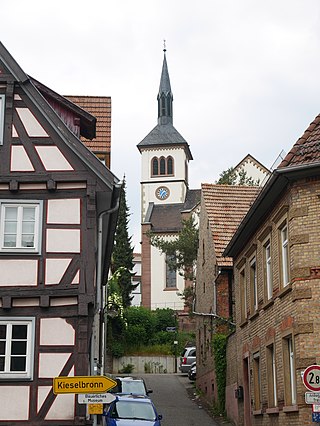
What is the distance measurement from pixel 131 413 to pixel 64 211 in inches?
274

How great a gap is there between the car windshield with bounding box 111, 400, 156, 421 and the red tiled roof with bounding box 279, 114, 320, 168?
8754 mm

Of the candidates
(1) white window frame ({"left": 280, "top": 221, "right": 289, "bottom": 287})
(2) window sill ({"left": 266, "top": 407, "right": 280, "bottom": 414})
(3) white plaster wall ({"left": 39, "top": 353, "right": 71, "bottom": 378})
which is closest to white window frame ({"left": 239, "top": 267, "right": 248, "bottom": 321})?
(2) window sill ({"left": 266, "top": 407, "right": 280, "bottom": 414})

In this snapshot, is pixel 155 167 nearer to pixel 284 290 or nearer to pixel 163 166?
pixel 163 166

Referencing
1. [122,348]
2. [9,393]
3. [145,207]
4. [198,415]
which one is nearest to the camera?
[9,393]

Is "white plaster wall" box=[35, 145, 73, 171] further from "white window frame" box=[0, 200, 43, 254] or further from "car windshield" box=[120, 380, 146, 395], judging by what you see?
"car windshield" box=[120, 380, 146, 395]

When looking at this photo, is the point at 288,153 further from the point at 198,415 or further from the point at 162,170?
the point at 162,170

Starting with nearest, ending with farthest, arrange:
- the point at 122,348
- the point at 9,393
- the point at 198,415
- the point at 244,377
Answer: the point at 9,393 < the point at 244,377 < the point at 198,415 < the point at 122,348

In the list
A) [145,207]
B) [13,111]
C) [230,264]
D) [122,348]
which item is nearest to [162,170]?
[145,207]

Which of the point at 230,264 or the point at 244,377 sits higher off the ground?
the point at 230,264

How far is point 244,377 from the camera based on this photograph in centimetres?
2569

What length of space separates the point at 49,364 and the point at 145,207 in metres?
79.6

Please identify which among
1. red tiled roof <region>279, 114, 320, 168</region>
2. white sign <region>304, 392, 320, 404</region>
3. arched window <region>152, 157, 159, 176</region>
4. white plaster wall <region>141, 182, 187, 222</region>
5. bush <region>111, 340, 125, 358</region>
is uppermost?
arched window <region>152, 157, 159, 176</region>

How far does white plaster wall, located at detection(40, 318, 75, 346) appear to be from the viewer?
59.9 ft

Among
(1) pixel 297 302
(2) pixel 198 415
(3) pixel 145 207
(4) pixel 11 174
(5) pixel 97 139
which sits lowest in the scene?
(2) pixel 198 415
